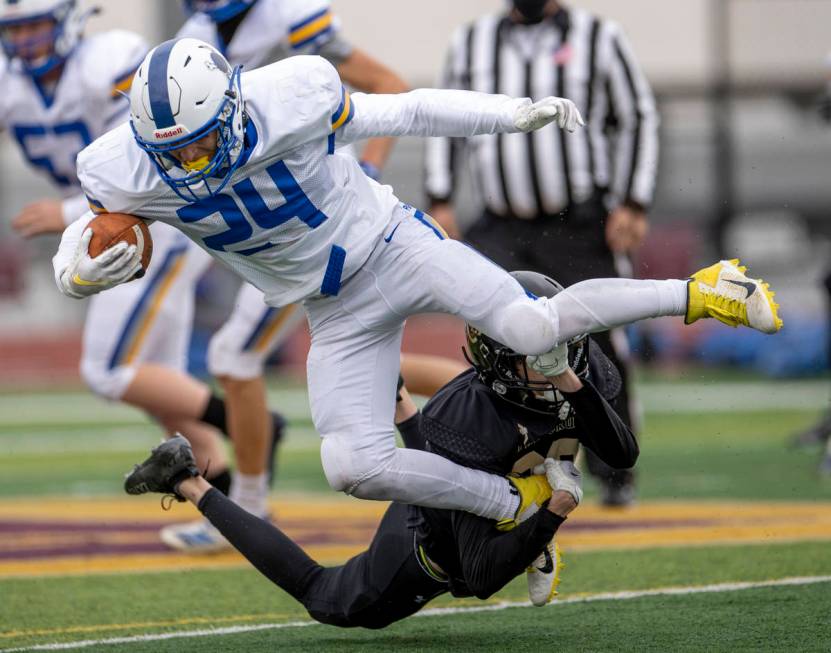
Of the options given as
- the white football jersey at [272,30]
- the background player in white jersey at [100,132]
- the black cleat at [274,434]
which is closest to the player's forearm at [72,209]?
the background player in white jersey at [100,132]

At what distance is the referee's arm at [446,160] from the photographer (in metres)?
5.38

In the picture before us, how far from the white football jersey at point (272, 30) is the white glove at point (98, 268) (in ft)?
4.85

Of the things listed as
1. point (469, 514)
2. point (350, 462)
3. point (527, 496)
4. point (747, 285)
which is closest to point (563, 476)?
point (527, 496)

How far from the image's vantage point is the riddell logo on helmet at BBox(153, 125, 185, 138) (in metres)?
3.20

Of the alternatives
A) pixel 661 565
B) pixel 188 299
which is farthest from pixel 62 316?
pixel 661 565

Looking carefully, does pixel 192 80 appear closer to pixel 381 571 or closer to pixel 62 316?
pixel 381 571

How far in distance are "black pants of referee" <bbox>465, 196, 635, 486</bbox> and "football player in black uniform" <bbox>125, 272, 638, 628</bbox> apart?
171cm

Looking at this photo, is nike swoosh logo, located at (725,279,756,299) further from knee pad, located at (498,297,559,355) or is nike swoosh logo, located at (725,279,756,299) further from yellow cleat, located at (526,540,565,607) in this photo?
yellow cleat, located at (526,540,565,607)

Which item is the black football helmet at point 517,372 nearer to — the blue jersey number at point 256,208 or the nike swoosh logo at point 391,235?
the nike swoosh logo at point 391,235

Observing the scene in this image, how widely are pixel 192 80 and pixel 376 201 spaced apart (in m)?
0.57

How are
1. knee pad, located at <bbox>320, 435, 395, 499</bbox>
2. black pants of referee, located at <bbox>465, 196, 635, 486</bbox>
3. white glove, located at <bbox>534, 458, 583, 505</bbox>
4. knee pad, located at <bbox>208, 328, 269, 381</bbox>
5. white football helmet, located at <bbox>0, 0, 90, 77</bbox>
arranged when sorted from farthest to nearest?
1. black pants of referee, located at <bbox>465, 196, 635, 486</bbox>
2. white football helmet, located at <bbox>0, 0, 90, 77</bbox>
3. knee pad, located at <bbox>208, 328, 269, 381</bbox>
4. knee pad, located at <bbox>320, 435, 395, 499</bbox>
5. white glove, located at <bbox>534, 458, 583, 505</bbox>

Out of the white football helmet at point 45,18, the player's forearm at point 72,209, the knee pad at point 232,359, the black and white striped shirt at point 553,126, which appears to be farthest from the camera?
the black and white striped shirt at point 553,126

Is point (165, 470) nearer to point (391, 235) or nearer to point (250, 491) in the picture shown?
point (391, 235)

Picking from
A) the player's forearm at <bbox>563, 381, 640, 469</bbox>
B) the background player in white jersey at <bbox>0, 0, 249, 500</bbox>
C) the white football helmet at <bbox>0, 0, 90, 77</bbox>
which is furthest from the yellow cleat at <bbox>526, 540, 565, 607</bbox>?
the white football helmet at <bbox>0, 0, 90, 77</bbox>
